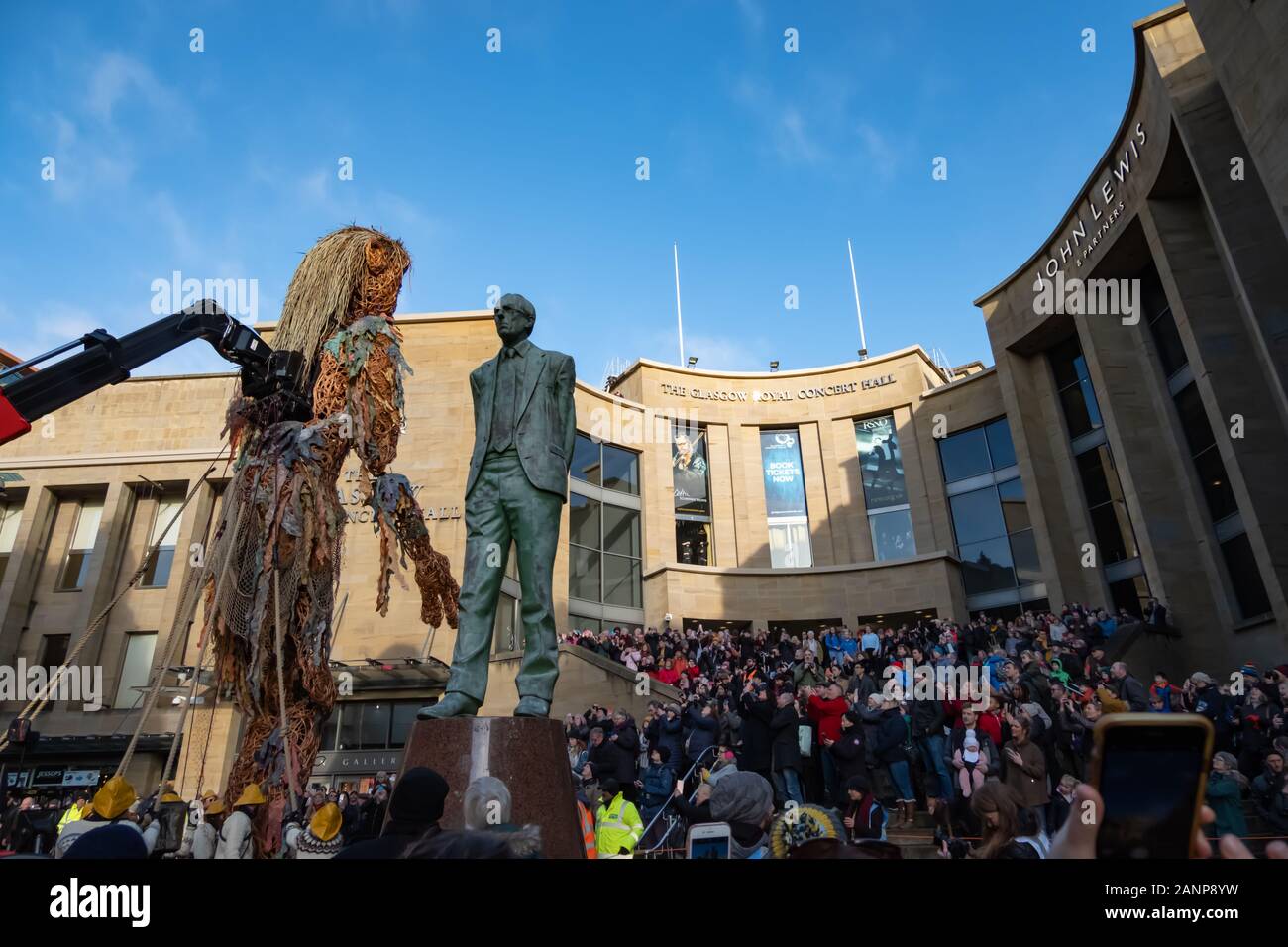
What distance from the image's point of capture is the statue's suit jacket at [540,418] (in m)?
5.84

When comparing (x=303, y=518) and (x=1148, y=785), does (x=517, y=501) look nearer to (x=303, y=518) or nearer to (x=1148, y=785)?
(x=303, y=518)

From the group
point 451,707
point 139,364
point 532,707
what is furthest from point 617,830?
point 139,364

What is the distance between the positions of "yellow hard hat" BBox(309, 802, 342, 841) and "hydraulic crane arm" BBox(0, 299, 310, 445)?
3.44 m

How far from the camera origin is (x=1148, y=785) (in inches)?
61.8

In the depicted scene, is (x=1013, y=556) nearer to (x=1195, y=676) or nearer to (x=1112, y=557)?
(x=1112, y=557)

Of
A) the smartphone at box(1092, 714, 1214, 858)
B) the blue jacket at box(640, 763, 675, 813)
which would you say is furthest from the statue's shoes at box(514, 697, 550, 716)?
the blue jacket at box(640, 763, 675, 813)

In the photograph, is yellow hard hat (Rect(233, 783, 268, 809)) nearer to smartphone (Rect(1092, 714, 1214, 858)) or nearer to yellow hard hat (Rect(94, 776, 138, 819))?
yellow hard hat (Rect(94, 776, 138, 819))

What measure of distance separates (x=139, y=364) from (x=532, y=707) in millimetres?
6466

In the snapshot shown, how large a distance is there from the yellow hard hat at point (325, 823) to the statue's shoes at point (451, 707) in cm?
179

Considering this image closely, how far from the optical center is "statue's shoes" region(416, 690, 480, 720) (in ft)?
16.9

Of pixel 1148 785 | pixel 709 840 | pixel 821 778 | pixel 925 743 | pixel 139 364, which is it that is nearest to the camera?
pixel 1148 785

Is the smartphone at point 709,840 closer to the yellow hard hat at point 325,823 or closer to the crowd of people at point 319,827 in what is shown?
the crowd of people at point 319,827

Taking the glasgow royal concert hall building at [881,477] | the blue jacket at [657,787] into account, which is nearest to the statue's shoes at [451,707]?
the blue jacket at [657,787]
